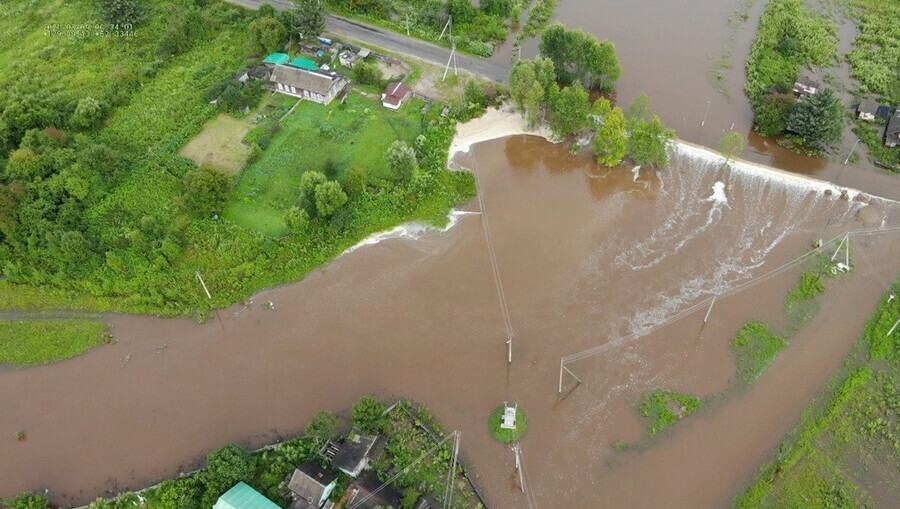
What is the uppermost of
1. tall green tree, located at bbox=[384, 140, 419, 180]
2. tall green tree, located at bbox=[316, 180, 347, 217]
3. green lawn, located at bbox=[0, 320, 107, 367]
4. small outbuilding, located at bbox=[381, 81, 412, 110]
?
small outbuilding, located at bbox=[381, 81, 412, 110]

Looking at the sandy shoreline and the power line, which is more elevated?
the sandy shoreline

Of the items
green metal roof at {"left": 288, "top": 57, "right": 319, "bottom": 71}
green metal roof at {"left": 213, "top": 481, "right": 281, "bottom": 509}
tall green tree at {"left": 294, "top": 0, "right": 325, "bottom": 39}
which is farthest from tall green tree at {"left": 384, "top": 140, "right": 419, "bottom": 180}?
green metal roof at {"left": 213, "top": 481, "right": 281, "bottom": 509}

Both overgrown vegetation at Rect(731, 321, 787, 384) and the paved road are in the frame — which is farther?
the paved road

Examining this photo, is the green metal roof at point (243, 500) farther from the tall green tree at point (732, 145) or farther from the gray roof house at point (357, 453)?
the tall green tree at point (732, 145)

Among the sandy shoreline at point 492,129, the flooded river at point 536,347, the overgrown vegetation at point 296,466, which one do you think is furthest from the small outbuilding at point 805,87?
the overgrown vegetation at point 296,466

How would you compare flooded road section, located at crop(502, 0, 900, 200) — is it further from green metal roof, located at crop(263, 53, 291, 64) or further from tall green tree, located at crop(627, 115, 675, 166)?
green metal roof, located at crop(263, 53, 291, 64)

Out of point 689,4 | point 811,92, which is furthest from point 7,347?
point 689,4
